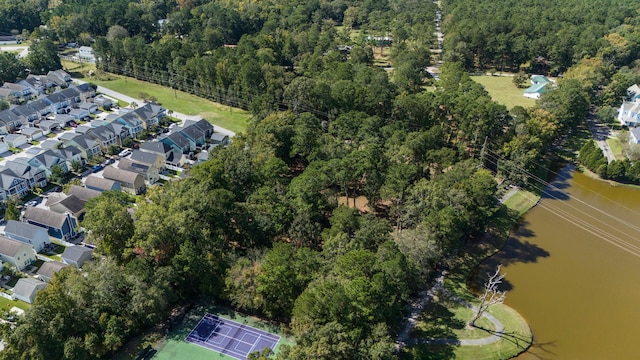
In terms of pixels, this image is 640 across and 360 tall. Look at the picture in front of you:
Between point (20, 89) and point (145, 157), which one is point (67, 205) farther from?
point (20, 89)

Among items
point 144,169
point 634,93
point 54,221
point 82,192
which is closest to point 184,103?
point 144,169

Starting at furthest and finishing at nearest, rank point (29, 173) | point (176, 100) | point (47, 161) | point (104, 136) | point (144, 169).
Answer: point (176, 100) < point (104, 136) < point (144, 169) < point (47, 161) < point (29, 173)

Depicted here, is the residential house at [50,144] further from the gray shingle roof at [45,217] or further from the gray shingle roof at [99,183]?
the gray shingle roof at [45,217]

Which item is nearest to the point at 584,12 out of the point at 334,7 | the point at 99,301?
the point at 334,7

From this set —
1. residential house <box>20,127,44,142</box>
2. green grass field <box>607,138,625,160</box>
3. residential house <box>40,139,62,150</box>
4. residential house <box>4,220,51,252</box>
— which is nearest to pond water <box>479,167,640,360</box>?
green grass field <box>607,138,625,160</box>

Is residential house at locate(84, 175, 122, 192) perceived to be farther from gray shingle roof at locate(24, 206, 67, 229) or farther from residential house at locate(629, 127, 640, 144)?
residential house at locate(629, 127, 640, 144)

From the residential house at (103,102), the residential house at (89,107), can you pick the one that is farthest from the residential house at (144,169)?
the residential house at (103,102)
